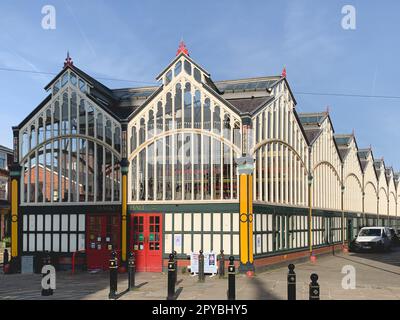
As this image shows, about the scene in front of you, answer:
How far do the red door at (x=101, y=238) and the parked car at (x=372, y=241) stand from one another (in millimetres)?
19341

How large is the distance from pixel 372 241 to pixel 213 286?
68.9 feet

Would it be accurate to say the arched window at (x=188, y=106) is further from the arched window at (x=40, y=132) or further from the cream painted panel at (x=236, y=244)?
the arched window at (x=40, y=132)

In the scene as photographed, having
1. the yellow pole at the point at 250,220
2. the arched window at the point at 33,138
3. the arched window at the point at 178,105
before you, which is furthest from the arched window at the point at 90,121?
the yellow pole at the point at 250,220

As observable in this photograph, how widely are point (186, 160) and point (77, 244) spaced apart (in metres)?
6.37

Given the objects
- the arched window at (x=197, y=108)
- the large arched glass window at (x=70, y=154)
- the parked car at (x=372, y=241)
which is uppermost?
the arched window at (x=197, y=108)

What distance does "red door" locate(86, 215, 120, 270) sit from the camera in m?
23.5

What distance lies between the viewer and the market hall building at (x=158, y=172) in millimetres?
21984

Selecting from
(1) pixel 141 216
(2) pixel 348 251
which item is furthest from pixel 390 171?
(1) pixel 141 216

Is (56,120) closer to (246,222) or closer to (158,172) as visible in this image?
(158,172)

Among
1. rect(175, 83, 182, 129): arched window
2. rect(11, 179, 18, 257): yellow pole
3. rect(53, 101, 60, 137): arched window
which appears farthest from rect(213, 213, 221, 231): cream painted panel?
rect(11, 179, 18, 257): yellow pole

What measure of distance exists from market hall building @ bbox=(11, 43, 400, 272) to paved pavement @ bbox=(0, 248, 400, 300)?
162 centimetres

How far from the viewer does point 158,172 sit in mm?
22969

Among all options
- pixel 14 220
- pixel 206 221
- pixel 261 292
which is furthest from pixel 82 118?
pixel 261 292

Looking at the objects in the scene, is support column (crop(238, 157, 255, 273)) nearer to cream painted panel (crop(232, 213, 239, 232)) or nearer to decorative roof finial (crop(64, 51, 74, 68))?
cream painted panel (crop(232, 213, 239, 232))
